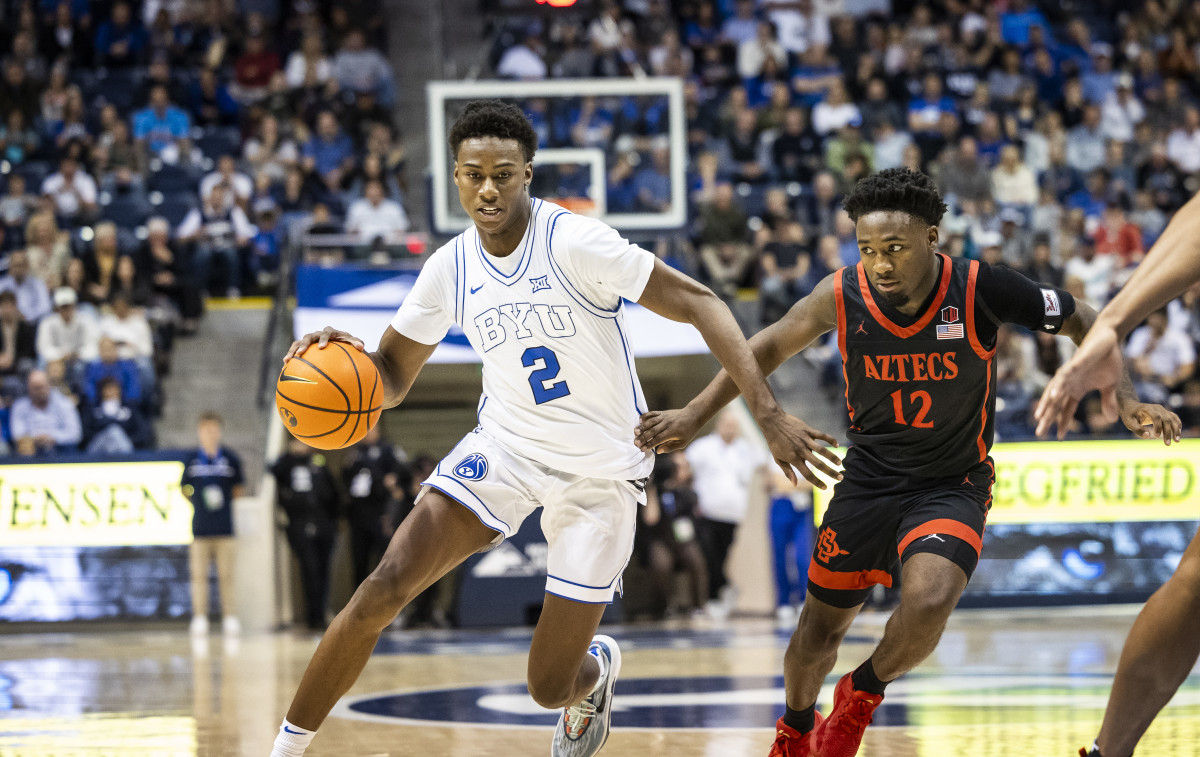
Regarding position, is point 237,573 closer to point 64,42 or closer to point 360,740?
point 360,740

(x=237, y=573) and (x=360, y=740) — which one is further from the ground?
(x=360, y=740)

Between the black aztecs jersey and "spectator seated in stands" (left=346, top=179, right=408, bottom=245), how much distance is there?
35.8 ft

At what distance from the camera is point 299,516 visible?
12.2 meters

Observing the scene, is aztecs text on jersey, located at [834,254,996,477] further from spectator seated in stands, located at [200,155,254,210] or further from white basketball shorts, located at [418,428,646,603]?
spectator seated in stands, located at [200,155,254,210]

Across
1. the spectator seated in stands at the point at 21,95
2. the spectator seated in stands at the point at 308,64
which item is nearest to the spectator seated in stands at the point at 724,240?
the spectator seated in stands at the point at 308,64

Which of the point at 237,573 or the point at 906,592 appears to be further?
the point at 237,573

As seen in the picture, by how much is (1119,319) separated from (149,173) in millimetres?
14444

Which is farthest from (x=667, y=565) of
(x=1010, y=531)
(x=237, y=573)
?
(x=237, y=573)

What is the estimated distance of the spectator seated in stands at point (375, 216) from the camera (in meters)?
15.3

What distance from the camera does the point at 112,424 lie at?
492 inches

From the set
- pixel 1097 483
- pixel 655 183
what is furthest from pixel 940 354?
pixel 655 183

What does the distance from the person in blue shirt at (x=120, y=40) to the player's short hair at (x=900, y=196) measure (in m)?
14.9

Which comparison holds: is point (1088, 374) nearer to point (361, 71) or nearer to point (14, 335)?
point (14, 335)

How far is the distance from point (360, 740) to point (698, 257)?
1004 cm
